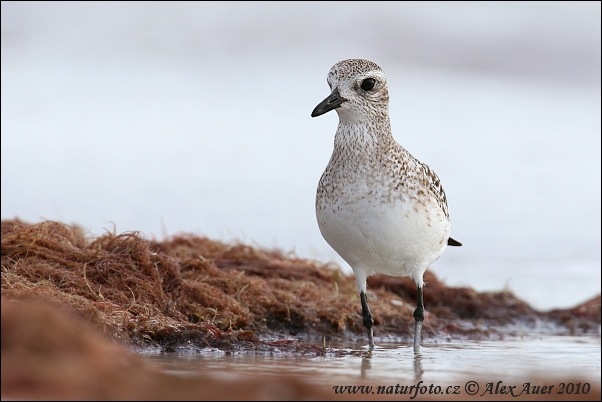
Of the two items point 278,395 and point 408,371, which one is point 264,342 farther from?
point 278,395

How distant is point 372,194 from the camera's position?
7359 millimetres

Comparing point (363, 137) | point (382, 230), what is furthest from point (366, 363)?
point (363, 137)

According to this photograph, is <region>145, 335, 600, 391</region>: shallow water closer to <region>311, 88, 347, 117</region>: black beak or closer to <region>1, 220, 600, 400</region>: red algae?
<region>1, 220, 600, 400</region>: red algae

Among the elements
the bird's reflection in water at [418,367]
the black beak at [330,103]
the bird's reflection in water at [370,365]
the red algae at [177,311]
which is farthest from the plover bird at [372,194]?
the red algae at [177,311]

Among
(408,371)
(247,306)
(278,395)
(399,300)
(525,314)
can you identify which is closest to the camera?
(278,395)

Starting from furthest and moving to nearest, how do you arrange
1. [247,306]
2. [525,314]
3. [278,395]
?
[525,314], [247,306], [278,395]

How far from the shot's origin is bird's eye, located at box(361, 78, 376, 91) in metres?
7.85

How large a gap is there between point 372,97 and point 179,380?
3756 mm

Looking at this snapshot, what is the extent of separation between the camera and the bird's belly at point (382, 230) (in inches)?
288

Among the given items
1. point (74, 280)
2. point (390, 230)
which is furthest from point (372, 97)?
point (74, 280)

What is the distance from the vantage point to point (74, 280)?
24.6 feet

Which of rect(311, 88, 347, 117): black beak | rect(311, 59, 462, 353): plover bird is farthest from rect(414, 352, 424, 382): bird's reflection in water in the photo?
rect(311, 88, 347, 117): black beak

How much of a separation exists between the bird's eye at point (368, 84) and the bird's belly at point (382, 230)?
106 cm

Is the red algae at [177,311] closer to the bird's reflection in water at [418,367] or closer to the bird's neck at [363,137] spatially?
the bird's reflection in water at [418,367]
